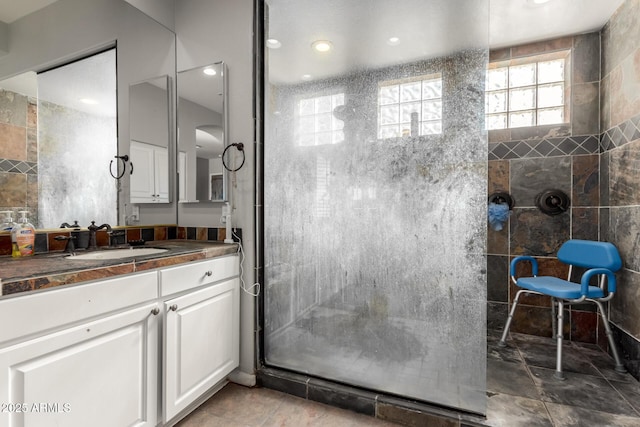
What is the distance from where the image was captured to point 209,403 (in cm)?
172

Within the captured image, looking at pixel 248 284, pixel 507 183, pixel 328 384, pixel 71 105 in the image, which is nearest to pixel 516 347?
pixel 507 183

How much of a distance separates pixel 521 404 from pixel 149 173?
2.65 m

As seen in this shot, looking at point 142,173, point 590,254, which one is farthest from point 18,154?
point 590,254

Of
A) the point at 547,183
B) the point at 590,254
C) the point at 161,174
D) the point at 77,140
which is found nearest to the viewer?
the point at 77,140

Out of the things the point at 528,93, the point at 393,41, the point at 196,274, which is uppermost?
the point at 528,93

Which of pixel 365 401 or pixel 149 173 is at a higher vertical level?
pixel 149 173

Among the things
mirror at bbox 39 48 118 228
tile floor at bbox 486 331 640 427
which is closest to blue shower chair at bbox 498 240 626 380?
tile floor at bbox 486 331 640 427

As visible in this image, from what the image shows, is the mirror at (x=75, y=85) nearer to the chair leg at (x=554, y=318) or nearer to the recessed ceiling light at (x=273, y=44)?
the recessed ceiling light at (x=273, y=44)

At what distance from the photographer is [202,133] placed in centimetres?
203

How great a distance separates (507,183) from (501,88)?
3.04ft

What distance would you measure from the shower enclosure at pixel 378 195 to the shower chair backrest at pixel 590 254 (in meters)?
1.44

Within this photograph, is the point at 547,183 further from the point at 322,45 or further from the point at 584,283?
the point at 322,45

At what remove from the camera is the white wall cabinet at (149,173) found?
1980mm

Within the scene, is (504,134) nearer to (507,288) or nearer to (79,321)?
(507,288)
